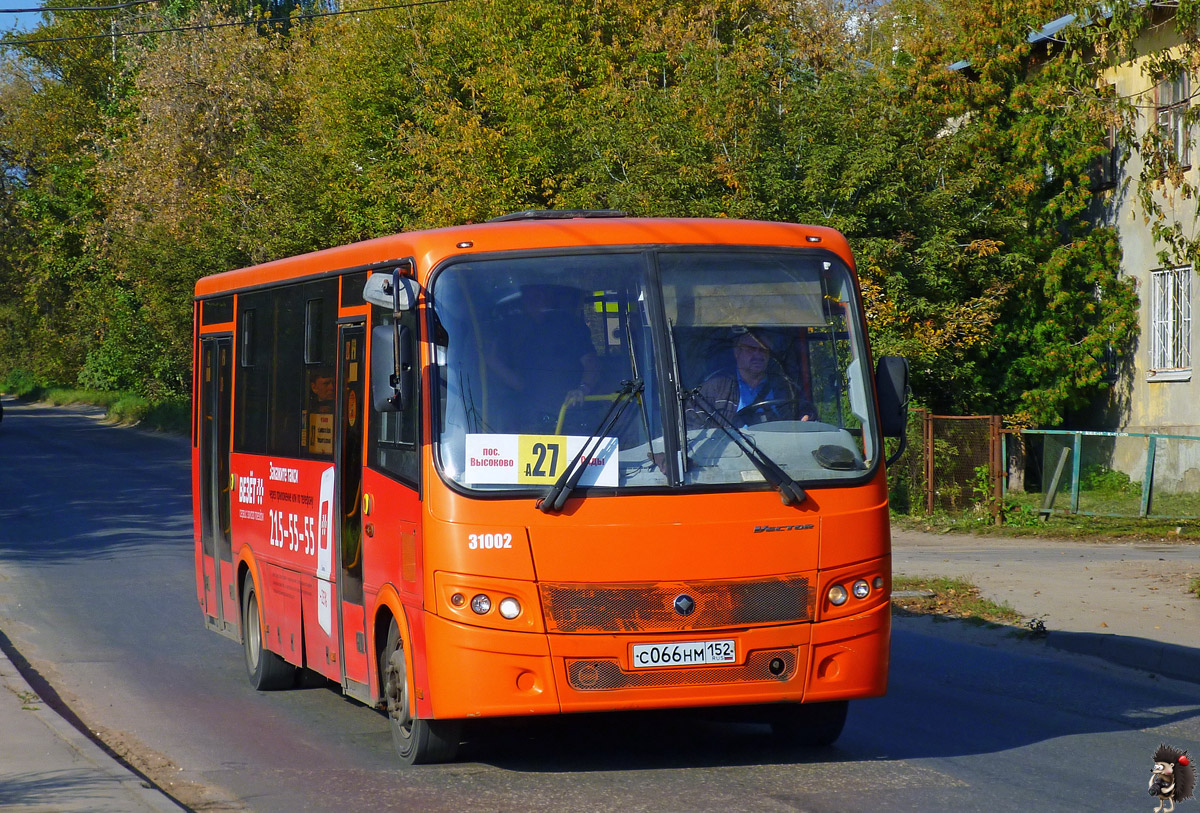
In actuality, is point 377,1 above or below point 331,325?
above

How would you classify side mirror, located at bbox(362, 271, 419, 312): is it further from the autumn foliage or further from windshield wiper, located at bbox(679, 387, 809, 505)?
the autumn foliage

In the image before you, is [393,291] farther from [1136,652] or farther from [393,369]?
[1136,652]

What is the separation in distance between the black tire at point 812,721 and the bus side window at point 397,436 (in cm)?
234

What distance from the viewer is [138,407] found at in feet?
156

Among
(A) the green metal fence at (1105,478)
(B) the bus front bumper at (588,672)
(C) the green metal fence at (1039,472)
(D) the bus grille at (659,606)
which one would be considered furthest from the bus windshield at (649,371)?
(A) the green metal fence at (1105,478)

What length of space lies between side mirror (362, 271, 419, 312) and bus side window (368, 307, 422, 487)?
90 mm

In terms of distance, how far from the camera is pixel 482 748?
7.68 m

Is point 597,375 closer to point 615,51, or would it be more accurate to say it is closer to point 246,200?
point 615,51

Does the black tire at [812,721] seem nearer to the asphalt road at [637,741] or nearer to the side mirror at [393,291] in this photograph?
the asphalt road at [637,741]

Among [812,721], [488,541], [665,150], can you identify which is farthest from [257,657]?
[665,150]

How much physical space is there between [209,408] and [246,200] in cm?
3128

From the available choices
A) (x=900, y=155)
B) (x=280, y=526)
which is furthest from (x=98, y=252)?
(x=280, y=526)

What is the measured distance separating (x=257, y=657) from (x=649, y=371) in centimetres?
426

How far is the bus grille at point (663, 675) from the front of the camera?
6.62 meters
